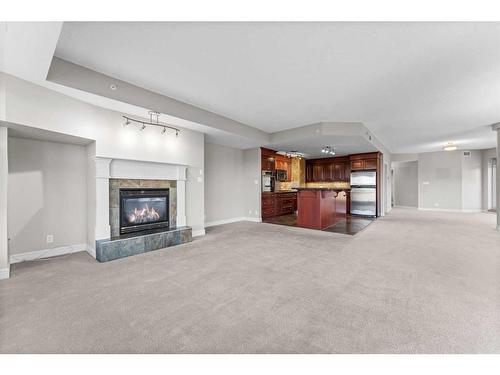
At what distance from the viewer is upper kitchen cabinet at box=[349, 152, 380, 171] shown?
811 centimetres

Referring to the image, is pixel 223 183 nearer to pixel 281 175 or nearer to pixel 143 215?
pixel 281 175

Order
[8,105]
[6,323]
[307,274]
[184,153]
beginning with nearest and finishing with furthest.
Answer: [6,323]
[8,105]
[307,274]
[184,153]

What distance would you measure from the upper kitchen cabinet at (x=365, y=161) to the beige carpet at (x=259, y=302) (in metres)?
4.90

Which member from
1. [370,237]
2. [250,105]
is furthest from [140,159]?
[370,237]

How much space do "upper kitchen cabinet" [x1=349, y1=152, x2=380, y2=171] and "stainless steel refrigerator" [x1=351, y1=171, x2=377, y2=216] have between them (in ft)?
0.66

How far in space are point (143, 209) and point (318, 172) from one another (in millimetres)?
8206

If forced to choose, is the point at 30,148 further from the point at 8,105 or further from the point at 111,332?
the point at 111,332

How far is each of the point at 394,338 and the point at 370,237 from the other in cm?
361

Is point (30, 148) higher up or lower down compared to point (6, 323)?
higher up

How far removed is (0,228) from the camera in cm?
263

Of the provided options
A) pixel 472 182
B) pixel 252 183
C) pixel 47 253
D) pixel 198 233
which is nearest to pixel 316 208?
pixel 252 183

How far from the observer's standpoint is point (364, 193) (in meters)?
8.39

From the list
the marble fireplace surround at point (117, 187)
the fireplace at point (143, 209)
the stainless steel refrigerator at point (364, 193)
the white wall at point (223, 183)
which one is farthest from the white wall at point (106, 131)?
the stainless steel refrigerator at point (364, 193)

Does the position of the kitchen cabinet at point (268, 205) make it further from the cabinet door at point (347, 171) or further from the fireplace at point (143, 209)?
the cabinet door at point (347, 171)
